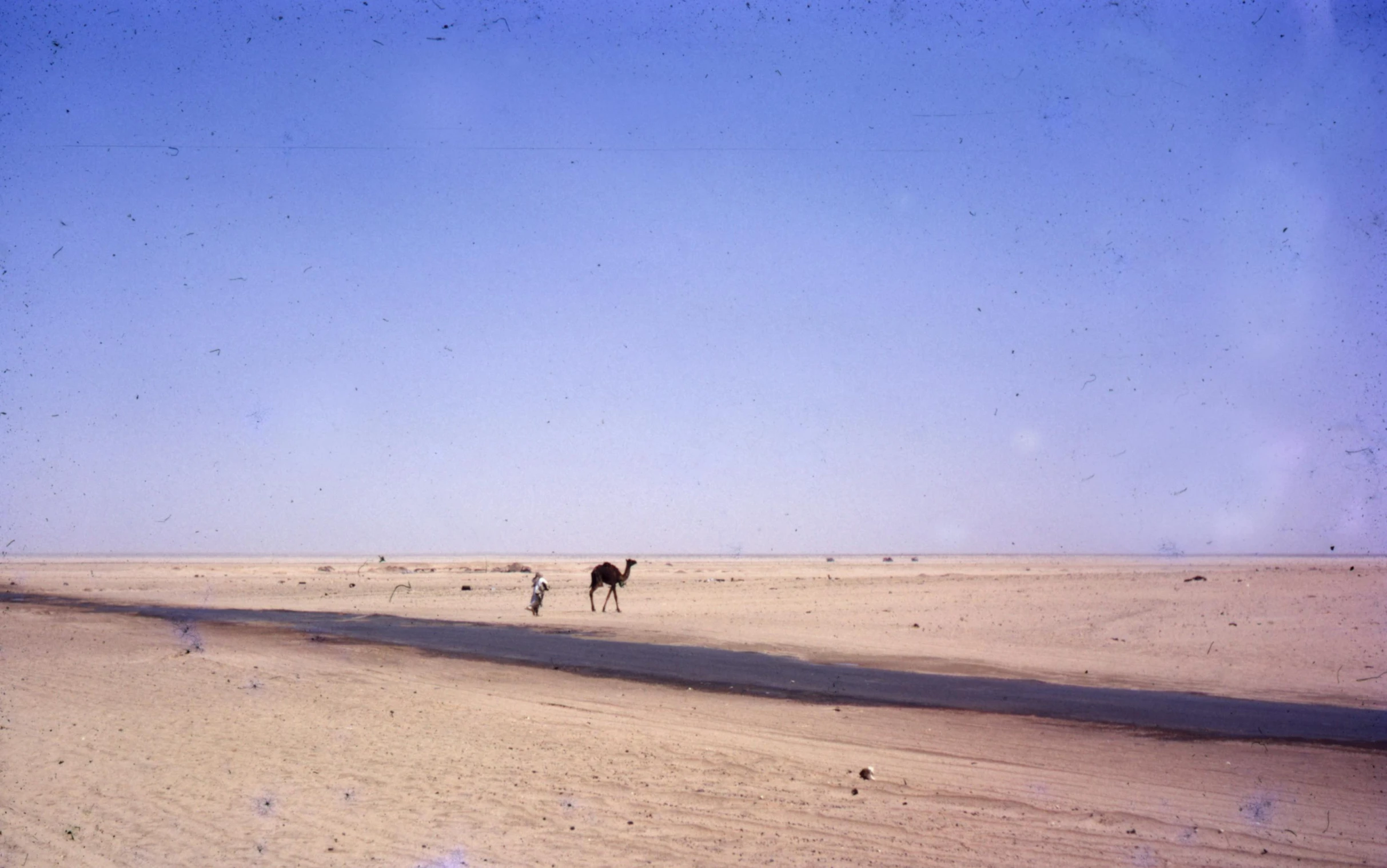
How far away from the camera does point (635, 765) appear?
35.6 ft

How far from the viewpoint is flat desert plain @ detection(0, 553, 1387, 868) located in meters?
8.35

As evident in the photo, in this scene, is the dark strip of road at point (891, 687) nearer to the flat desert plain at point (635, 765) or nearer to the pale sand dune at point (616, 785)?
the flat desert plain at point (635, 765)

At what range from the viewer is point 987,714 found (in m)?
15.0

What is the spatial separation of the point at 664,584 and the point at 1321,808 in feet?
133

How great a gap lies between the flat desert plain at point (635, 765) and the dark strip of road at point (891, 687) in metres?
0.87

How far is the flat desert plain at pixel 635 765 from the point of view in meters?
8.35

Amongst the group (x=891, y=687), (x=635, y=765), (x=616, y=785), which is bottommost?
(x=616, y=785)

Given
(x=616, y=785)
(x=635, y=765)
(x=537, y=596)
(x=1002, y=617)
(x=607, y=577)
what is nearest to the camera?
(x=616, y=785)

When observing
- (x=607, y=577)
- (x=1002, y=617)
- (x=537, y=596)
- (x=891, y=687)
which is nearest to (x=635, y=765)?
(x=891, y=687)

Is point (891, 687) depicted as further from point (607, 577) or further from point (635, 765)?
point (607, 577)

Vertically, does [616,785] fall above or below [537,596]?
below

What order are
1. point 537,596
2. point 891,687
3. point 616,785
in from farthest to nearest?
1. point 537,596
2. point 891,687
3. point 616,785

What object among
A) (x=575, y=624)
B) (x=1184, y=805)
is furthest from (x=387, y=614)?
(x=1184, y=805)

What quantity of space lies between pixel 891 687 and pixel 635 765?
8356mm
